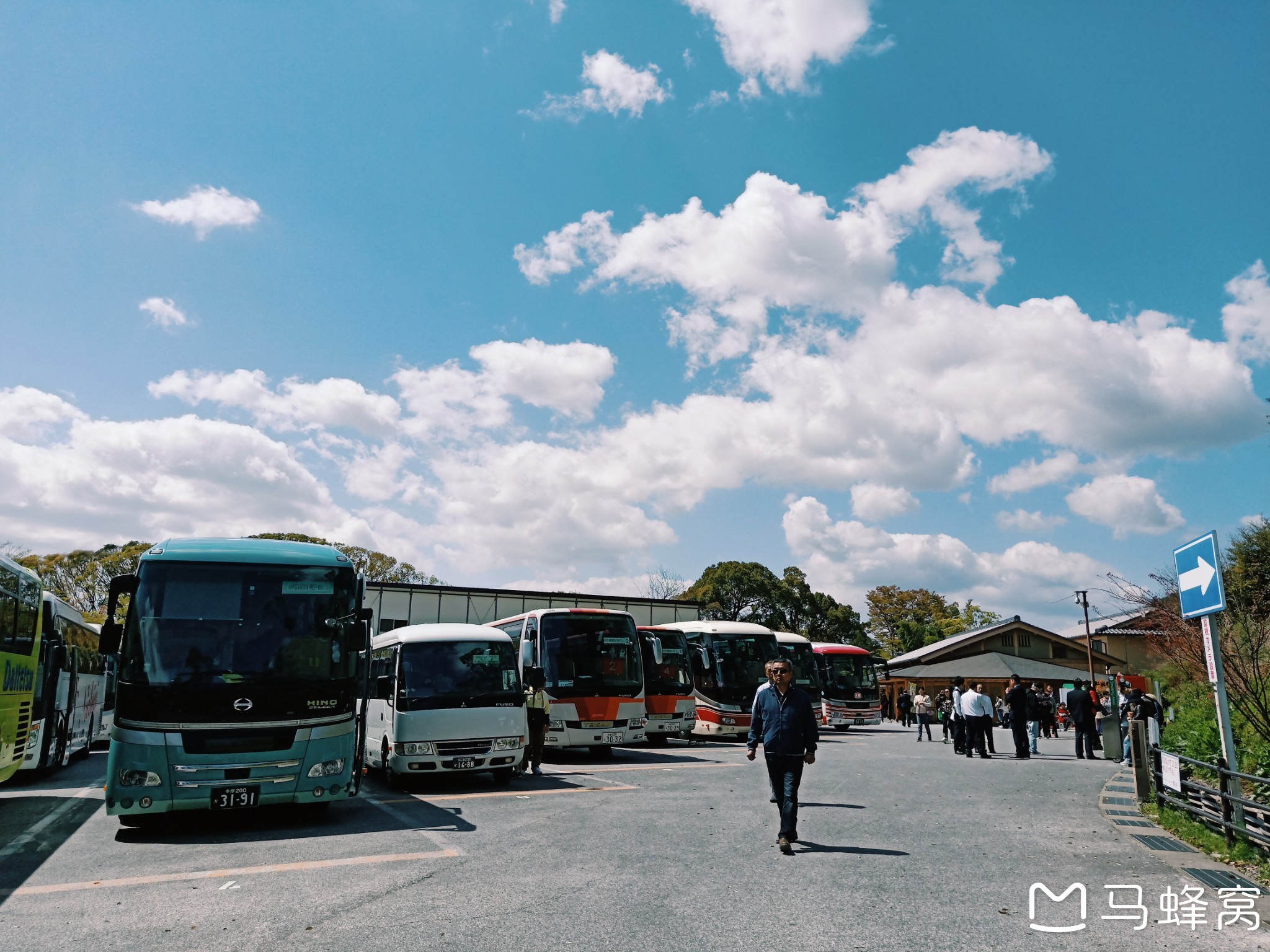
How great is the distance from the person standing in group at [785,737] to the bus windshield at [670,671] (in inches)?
513

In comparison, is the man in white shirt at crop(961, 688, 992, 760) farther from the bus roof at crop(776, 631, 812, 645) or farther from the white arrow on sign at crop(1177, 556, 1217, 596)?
the white arrow on sign at crop(1177, 556, 1217, 596)

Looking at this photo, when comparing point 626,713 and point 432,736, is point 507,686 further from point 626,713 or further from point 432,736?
point 626,713

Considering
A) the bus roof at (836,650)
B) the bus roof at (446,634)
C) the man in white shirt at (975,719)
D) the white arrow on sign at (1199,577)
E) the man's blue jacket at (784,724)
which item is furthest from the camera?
the bus roof at (836,650)

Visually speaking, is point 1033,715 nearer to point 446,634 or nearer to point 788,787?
point 446,634

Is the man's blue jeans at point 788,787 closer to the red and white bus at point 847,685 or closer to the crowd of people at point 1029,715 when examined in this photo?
the crowd of people at point 1029,715

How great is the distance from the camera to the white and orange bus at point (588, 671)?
18.3 meters

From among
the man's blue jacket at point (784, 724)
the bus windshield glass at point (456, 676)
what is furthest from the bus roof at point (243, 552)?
the man's blue jacket at point (784, 724)

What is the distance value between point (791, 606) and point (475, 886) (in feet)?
201

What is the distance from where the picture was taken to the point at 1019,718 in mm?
20062

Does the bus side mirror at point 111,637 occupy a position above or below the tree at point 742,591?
below

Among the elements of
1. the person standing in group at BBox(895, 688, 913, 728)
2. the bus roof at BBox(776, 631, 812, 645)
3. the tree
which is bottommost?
the person standing in group at BBox(895, 688, 913, 728)

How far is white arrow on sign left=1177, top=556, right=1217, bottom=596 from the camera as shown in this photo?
26.7ft

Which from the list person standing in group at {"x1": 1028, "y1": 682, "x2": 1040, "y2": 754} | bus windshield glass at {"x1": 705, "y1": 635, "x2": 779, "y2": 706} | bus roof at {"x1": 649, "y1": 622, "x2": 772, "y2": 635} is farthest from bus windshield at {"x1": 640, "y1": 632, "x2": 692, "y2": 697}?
person standing in group at {"x1": 1028, "y1": 682, "x2": 1040, "y2": 754}

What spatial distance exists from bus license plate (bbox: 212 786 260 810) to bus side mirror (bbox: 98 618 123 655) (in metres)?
1.85
